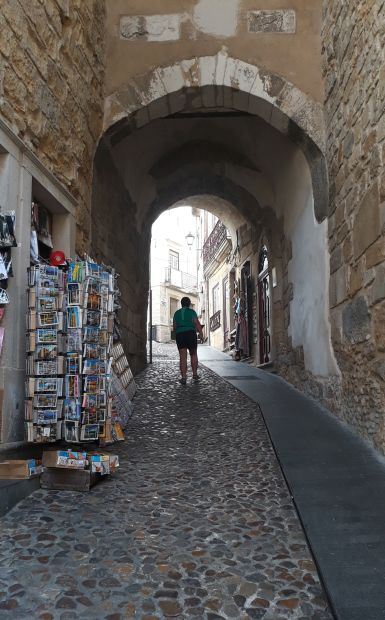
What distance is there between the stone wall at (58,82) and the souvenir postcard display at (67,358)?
3.23ft

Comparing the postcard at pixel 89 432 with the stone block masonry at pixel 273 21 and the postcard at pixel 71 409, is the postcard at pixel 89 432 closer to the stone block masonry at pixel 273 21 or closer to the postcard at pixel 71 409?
the postcard at pixel 71 409

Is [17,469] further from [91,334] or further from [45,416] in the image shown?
[91,334]

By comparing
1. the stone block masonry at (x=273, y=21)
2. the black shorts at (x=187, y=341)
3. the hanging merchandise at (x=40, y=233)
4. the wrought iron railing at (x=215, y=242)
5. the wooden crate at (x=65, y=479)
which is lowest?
the wooden crate at (x=65, y=479)

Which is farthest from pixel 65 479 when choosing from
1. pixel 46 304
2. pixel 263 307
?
pixel 263 307

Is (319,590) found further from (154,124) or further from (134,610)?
(154,124)

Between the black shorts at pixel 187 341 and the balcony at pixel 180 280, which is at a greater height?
the balcony at pixel 180 280

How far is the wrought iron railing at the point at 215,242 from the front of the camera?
16.1 metres

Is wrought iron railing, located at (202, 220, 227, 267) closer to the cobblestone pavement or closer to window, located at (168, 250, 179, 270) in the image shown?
window, located at (168, 250, 179, 270)

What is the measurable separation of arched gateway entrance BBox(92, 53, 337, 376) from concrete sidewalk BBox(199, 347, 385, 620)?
803 mm

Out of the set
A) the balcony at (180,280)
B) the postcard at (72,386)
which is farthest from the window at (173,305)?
the postcard at (72,386)

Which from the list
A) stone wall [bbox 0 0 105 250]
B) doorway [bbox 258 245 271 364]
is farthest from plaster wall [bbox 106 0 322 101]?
doorway [bbox 258 245 271 364]

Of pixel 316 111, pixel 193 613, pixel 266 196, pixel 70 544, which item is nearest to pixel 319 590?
pixel 193 613

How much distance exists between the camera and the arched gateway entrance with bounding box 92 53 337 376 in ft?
17.3

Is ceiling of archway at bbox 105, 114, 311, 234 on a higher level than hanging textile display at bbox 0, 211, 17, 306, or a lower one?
higher
